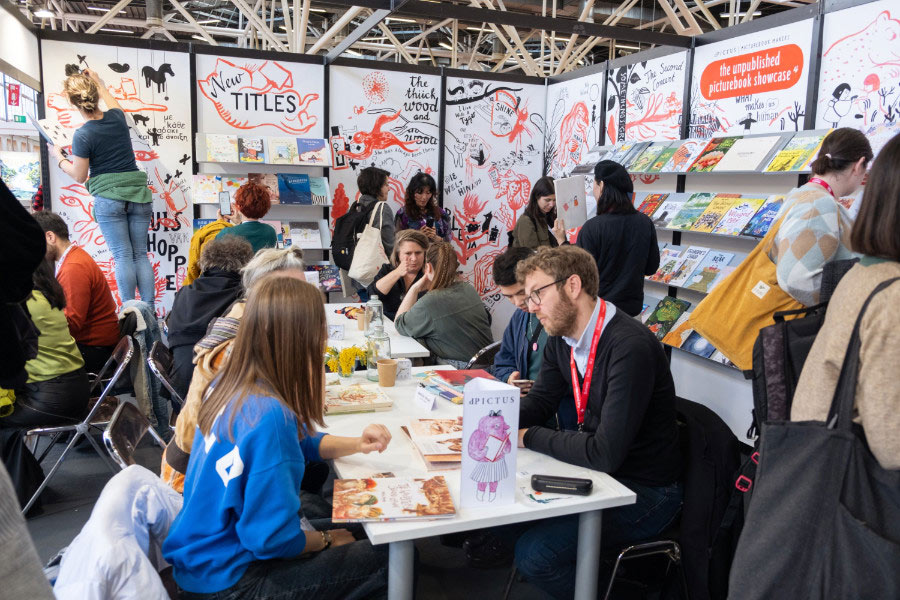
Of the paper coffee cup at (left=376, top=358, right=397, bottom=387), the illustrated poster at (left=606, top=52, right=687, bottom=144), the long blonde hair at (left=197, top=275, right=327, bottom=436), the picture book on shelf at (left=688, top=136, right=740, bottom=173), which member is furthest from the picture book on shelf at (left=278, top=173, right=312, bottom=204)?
the long blonde hair at (left=197, top=275, right=327, bottom=436)

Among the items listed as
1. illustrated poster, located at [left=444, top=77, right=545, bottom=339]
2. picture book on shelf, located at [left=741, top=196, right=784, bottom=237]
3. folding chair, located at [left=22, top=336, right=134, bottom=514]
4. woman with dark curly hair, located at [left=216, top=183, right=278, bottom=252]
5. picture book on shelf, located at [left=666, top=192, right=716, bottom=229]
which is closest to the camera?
folding chair, located at [left=22, top=336, right=134, bottom=514]

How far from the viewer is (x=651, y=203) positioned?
517 centimetres

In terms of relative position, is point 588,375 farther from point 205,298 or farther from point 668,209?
point 668,209

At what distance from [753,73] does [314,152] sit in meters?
3.59

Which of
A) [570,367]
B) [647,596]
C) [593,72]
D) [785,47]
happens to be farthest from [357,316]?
[593,72]

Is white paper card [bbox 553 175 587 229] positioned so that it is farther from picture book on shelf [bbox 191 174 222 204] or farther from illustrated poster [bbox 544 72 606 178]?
picture book on shelf [bbox 191 174 222 204]

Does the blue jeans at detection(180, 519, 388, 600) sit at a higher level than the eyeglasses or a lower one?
lower

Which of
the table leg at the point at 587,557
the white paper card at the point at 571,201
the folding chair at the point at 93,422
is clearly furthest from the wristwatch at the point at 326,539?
the white paper card at the point at 571,201

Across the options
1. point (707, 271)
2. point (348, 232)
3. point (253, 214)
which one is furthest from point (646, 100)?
point (253, 214)

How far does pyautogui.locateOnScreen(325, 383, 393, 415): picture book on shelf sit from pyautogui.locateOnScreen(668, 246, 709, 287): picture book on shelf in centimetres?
280

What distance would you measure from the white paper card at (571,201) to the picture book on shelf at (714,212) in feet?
3.36

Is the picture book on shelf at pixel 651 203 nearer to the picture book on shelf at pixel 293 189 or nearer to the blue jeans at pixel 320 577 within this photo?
the picture book on shelf at pixel 293 189

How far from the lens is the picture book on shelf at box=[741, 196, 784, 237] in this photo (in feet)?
13.5

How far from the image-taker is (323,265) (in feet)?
20.4
